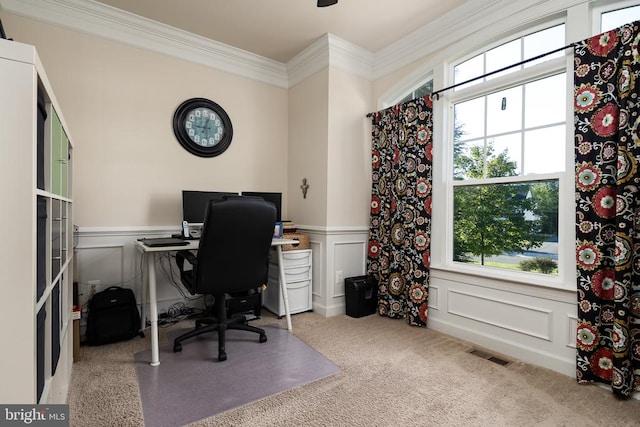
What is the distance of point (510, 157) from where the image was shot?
2475 millimetres

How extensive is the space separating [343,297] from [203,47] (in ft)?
9.65

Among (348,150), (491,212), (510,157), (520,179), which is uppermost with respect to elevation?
(348,150)

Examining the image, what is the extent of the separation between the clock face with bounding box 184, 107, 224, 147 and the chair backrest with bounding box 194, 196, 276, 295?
1.45 metres

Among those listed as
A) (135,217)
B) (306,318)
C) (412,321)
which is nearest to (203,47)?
(135,217)

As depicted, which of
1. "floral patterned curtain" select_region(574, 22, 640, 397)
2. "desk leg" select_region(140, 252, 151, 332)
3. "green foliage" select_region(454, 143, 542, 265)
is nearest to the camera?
"floral patterned curtain" select_region(574, 22, 640, 397)

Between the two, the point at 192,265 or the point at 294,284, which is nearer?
the point at 192,265

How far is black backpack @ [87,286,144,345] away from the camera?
2.42 meters

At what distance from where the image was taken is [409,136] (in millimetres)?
2998

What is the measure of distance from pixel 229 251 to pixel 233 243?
6 cm

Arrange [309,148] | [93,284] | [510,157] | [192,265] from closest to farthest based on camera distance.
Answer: [192,265], [510,157], [93,284], [309,148]

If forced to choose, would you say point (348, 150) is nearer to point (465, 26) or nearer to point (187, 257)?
point (465, 26)

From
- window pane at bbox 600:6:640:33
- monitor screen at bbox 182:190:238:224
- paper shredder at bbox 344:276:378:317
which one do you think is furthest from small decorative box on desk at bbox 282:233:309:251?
window pane at bbox 600:6:640:33

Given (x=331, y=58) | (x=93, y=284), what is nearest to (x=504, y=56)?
(x=331, y=58)

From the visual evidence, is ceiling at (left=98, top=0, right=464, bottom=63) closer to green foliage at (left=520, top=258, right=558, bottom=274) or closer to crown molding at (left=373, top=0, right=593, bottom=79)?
crown molding at (left=373, top=0, right=593, bottom=79)
